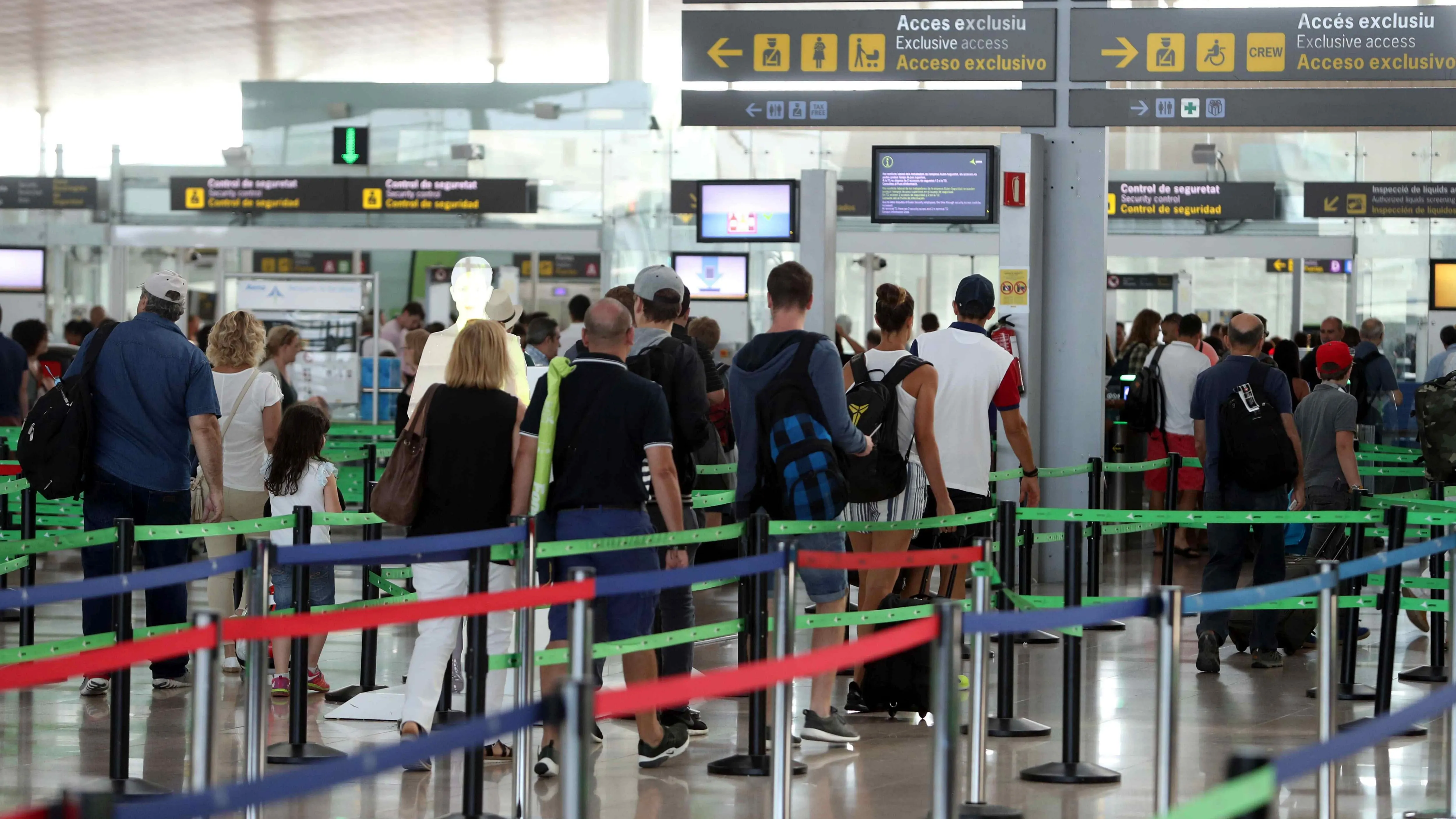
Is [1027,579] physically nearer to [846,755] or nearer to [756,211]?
[846,755]

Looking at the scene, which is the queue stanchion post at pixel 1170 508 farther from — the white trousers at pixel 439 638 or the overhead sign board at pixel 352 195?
the overhead sign board at pixel 352 195

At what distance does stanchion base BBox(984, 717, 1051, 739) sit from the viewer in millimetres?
6598

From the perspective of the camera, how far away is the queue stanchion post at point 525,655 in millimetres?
5039

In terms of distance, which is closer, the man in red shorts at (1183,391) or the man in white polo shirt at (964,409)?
the man in white polo shirt at (964,409)

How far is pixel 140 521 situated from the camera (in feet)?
23.7

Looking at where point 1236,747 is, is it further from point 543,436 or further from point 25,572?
point 25,572

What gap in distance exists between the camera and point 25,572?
902cm

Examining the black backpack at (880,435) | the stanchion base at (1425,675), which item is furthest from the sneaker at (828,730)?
the stanchion base at (1425,675)

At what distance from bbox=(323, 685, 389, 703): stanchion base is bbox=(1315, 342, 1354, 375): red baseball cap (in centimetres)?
494

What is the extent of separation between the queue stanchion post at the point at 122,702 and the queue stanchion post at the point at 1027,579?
13.3 feet

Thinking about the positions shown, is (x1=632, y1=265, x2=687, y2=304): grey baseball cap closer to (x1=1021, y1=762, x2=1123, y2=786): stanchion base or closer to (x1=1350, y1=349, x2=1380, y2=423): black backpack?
(x1=1021, y1=762, x2=1123, y2=786): stanchion base

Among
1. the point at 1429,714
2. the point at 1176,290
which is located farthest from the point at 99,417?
the point at 1176,290

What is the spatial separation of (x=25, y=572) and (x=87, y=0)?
17186 mm

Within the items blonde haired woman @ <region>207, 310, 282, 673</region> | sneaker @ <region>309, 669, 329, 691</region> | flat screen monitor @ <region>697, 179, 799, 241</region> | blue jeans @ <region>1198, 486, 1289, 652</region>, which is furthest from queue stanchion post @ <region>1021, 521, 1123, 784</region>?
flat screen monitor @ <region>697, 179, 799, 241</region>
